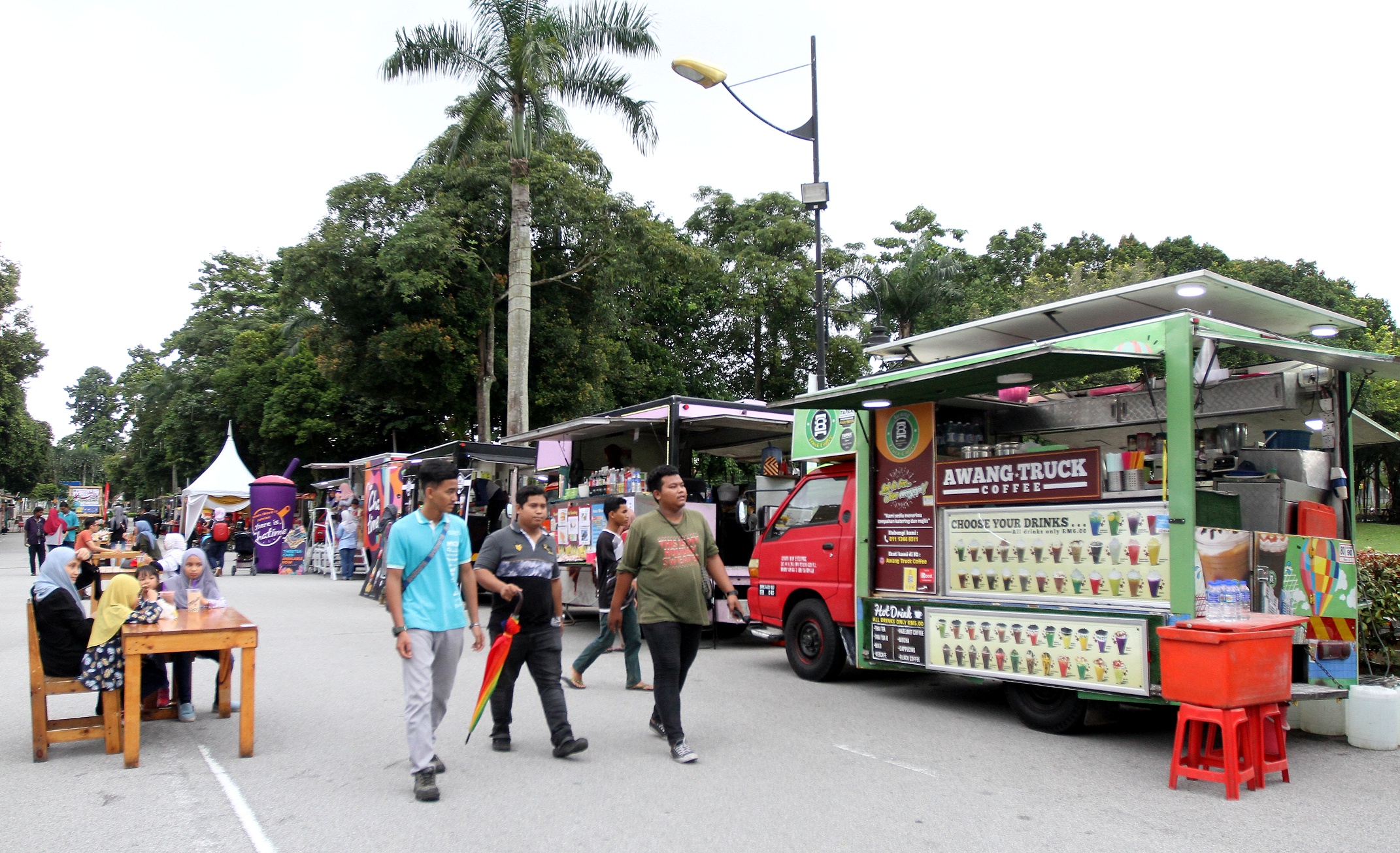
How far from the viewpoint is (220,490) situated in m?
29.5

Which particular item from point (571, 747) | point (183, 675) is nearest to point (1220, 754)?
point (571, 747)

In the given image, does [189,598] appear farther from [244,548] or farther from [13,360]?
[13,360]

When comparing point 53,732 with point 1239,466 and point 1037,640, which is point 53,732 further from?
point 1239,466

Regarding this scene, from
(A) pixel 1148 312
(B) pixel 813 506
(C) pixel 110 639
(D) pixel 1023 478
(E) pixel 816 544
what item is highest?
(A) pixel 1148 312

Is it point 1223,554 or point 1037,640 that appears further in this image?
point 1037,640

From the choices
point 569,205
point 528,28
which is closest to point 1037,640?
point 528,28

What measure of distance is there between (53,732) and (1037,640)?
641 cm

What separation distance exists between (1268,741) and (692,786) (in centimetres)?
330

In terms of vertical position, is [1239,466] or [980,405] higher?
[980,405]

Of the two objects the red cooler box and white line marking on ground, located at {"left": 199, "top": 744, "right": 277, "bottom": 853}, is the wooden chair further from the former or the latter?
the red cooler box

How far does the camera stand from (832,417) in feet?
32.1

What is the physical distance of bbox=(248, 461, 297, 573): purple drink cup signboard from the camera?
25328 mm

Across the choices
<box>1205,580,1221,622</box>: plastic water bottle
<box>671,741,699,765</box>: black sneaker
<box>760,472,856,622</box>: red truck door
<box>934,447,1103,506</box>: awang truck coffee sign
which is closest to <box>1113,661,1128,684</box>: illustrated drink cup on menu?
<box>1205,580,1221,622</box>: plastic water bottle

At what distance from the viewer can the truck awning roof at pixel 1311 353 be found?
21.7 feet
